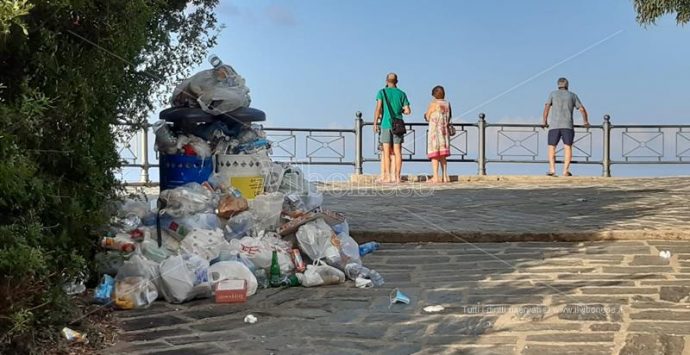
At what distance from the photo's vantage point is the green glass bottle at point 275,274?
18.3 ft

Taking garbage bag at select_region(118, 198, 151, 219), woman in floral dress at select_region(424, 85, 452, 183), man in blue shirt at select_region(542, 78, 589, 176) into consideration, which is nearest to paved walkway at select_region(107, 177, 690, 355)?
garbage bag at select_region(118, 198, 151, 219)

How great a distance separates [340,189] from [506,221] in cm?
611

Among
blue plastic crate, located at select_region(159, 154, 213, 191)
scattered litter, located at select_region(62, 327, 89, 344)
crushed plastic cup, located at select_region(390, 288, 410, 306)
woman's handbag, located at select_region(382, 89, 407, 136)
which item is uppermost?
woman's handbag, located at select_region(382, 89, 407, 136)

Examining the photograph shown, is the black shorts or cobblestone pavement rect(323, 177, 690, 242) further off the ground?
the black shorts

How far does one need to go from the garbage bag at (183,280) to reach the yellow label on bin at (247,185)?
1.46 m

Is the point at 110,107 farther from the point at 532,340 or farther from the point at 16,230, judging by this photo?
the point at 532,340

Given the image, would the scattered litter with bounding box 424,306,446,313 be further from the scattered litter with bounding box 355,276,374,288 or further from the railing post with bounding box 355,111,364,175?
the railing post with bounding box 355,111,364,175

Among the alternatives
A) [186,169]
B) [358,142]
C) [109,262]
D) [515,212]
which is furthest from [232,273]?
[358,142]

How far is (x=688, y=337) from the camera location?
4031 millimetres

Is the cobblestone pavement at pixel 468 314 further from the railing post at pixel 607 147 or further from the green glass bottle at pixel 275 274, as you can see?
the railing post at pixel 607 147

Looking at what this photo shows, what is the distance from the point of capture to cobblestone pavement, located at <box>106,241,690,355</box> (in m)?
4.07

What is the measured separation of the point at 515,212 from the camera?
352 inches

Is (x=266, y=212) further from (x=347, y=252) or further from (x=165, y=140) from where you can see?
(x=165, y=140)

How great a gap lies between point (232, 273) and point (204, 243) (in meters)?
0.41
